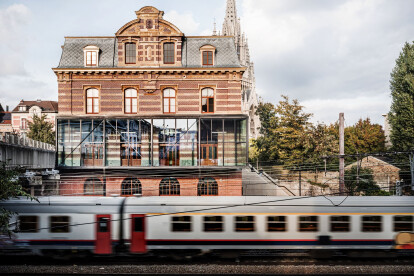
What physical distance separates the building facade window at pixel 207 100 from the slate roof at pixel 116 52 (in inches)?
81.9

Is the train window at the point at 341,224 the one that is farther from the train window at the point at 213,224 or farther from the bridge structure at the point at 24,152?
the bridge structure at the point at 24,152

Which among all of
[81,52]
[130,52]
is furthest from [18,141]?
[130,52]

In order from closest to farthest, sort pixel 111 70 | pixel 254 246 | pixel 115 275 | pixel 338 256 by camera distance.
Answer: pixel 115 275, pixel 254 246, pixel 338 256, pixel 111 70

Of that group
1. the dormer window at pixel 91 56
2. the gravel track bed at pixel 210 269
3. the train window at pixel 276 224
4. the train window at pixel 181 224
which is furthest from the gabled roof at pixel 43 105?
the train window at pixel 276 224

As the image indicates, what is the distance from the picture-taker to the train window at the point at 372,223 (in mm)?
16188

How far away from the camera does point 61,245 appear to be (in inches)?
642

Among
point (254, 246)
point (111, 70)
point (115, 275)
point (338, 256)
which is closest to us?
point (115, 275)

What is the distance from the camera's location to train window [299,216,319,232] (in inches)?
639

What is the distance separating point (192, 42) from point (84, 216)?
19.4m

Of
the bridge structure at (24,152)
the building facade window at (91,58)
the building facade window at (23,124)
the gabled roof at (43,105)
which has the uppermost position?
A: the gabled roof at (43,105)

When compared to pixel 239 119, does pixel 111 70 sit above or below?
above

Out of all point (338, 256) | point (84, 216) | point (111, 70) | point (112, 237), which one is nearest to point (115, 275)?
point (112, 237)

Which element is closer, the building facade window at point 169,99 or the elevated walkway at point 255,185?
the building facade window at point 169,99

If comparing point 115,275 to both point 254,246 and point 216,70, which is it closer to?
point 254,246
